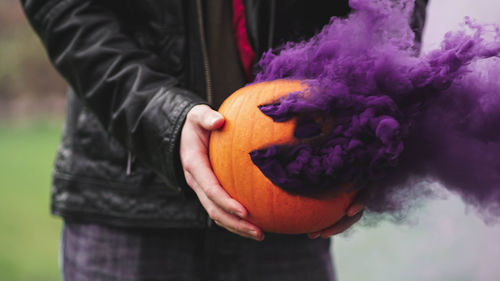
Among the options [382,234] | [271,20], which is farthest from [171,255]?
[382,234]

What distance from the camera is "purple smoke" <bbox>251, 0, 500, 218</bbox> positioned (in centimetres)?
89

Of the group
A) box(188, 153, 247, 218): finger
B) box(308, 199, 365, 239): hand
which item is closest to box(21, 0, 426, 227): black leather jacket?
box(188, 153, 247, 218): finger

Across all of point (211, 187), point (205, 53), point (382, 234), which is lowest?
point (382, 234)

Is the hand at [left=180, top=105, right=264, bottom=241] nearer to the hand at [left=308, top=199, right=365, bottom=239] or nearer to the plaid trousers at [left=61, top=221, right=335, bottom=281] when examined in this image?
the hand at [left=308, top=199, right=365, bottom=239]

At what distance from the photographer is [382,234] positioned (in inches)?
131

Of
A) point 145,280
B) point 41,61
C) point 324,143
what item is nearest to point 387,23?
point 324,143

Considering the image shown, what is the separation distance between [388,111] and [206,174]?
35 centimetres

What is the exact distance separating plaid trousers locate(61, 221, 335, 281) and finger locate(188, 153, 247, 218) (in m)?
0.34

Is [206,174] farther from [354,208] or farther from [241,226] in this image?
[354,208]

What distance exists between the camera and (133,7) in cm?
130

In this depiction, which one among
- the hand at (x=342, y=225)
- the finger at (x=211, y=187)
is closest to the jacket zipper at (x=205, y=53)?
the finger at (x=211, y=187)

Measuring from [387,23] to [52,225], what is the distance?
4.77 meters

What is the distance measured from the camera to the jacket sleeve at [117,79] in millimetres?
1075

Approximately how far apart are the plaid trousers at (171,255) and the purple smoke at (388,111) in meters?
0.45
